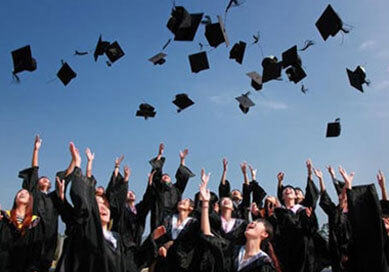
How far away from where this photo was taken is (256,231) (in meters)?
Answer: 3.40

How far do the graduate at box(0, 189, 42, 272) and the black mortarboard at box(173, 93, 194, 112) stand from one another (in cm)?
318

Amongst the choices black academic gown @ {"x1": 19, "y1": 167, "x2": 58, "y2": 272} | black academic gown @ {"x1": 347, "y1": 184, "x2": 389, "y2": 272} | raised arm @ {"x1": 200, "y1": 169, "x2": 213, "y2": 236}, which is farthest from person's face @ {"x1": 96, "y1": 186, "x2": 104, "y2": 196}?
black academic gown @ {"x1": 347, "y1": 184, "x2": 389, "y2": 272}

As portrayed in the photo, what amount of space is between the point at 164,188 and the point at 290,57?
118 inches

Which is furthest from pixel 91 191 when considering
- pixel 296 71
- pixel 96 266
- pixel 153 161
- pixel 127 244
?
pixel 296 71

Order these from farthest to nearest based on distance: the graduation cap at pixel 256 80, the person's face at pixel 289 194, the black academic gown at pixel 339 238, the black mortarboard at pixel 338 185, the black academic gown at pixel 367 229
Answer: the graduation cap at pixel 256 80, the black mortarboard at pixel 338 185, the person's face at pixel 289 194, the black academic gown at pixel 339 238, the black academic gown at pixel 367 229

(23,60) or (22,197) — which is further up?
(23,60)

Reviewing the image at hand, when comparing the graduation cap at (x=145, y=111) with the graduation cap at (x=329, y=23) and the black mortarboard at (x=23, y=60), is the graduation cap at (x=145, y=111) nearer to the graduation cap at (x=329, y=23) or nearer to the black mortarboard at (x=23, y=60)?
the black mortarboard at (x=23, y=60)

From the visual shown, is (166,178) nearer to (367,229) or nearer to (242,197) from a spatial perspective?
(242,197)

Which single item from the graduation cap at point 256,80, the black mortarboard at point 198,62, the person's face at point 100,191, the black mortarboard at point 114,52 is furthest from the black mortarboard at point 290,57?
the person's face at point 100,191

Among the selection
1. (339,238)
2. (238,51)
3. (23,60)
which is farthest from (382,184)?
(23,60)

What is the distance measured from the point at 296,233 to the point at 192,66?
3.20 m

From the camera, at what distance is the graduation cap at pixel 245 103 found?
6.83 metres

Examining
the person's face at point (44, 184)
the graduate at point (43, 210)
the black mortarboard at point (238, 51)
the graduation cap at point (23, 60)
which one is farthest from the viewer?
the black mortarboard at point (238, 51)

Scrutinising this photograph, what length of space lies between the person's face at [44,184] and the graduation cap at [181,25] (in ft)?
9.18
